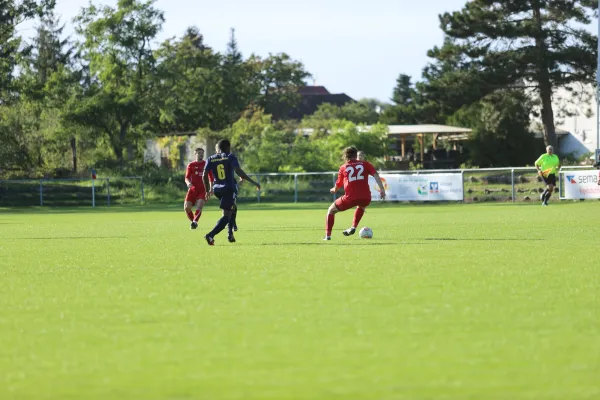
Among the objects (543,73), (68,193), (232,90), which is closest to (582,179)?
(543,73)

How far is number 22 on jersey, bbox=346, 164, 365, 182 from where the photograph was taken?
62.5 feet

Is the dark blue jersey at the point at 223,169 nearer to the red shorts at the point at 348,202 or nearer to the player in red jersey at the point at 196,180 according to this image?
the red shorts at the point at 348,202

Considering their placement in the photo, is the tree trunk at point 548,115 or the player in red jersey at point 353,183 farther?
the tree trunk at point 548,115

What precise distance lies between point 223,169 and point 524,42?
45.4 m

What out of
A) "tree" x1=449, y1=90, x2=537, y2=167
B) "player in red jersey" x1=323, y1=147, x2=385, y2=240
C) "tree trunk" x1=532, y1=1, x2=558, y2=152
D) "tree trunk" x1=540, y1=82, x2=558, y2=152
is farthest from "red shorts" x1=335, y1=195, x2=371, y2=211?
"tree" x1=449, y1=90, x2=537, y2=167

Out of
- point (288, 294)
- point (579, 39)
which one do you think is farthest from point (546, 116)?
point (288, 294)

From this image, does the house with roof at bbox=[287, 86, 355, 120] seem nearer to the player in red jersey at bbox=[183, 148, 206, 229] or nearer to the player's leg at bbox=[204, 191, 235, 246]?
the player in red jersey at bbox=[183, 148, 206, 229]

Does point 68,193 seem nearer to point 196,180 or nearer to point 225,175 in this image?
point 196,180

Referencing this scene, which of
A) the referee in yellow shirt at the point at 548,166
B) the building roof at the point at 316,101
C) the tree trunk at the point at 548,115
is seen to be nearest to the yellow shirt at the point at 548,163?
the referee in yellow shirt at the point at 548,166

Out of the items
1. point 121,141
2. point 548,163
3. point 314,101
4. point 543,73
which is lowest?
point 548,163

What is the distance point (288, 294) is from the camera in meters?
10.1

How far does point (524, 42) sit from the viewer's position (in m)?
60.4

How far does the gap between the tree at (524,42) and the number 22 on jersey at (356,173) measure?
137ft

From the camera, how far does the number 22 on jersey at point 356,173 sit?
62.5 feet
